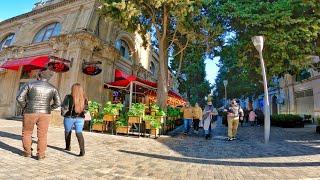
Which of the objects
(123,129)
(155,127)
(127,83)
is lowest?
(123,129)

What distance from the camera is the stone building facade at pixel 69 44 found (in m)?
16.6

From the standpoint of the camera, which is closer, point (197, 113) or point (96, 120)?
point (96, 120)

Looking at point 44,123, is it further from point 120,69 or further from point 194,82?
point 194,82

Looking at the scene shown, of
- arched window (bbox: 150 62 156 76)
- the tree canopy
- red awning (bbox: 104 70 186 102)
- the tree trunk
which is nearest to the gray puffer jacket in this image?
the tree trunk

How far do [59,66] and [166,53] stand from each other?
20.3 ft

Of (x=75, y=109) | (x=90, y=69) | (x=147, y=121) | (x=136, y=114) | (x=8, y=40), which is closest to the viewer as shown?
(x=75, y=109)

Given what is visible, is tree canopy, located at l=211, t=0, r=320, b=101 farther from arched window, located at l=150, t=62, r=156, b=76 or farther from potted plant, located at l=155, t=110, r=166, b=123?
arched window, located at l=150, t=62, r=156, b=76

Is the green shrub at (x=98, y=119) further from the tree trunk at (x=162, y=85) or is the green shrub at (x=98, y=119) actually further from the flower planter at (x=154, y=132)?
the tree trunk at (x=162, y=85)

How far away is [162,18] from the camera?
13.6 m

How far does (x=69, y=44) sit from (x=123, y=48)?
5944mm

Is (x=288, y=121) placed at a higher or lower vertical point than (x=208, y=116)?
lower

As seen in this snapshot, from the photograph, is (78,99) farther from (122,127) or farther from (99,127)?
(99,127)

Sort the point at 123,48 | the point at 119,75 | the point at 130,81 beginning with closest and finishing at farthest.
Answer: the point at 130,81, the point at 119,75, the point at 123,48

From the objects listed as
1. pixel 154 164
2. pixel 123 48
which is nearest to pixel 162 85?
pixel 154 164
